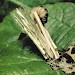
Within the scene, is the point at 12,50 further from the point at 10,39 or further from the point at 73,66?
the point at 73,66

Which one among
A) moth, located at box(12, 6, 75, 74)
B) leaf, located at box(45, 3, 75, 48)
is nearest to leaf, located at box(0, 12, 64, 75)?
moth, located at box(12, 6, 75, 74)

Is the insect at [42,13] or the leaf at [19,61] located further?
the insect at [42,13]

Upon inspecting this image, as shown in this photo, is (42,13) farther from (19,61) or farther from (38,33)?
(19,61)

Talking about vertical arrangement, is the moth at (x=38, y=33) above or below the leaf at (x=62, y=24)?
above

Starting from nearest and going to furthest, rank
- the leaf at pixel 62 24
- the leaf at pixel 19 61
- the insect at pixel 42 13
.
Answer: the leaf at pixel 19 61
the leaf at pixel 62 24
the insect at pixel 42 13

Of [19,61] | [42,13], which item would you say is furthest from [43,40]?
[42,13]

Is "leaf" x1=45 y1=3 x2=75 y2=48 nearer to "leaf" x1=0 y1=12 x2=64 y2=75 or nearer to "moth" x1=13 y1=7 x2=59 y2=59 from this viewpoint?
"moth" x1=13 y1=7 x2=59 y2=59

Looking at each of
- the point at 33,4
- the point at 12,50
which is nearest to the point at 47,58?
the point at 12,50

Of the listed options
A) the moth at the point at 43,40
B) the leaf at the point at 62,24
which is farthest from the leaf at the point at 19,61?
the leaf at the point at 62,24

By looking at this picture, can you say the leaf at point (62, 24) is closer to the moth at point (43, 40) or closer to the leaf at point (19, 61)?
the moth at point (43, 40)
